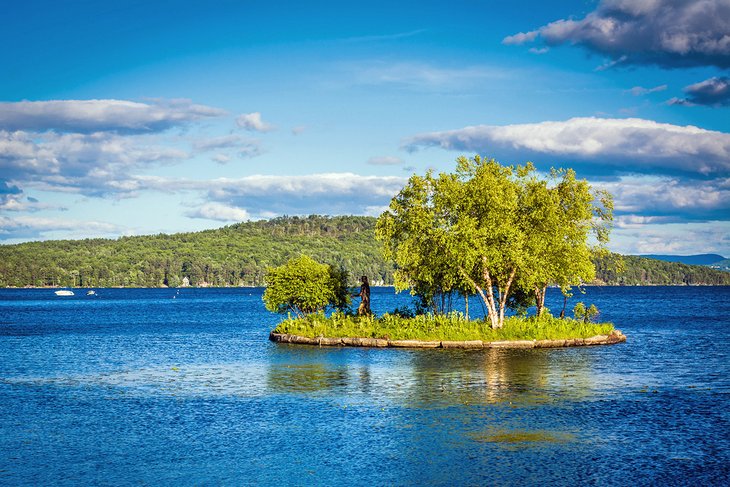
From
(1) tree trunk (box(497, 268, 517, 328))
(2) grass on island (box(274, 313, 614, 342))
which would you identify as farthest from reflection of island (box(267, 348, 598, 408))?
(1) tree trunk (box(497, 268, 517, 328))

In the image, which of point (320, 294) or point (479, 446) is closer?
point (479, 446)

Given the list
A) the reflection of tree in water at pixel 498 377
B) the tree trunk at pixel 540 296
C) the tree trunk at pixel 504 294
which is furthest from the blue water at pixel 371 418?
the tree trunk at pixel 540 296

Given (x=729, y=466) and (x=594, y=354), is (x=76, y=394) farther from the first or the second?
(x=594, y=354)

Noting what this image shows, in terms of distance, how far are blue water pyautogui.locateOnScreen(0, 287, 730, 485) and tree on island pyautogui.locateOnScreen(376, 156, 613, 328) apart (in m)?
8.00

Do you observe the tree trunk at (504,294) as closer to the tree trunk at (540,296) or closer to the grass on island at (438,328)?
the grass on island at (438,328)

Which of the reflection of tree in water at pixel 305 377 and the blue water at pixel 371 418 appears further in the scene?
the reflection of tree in water at pixel 305 377

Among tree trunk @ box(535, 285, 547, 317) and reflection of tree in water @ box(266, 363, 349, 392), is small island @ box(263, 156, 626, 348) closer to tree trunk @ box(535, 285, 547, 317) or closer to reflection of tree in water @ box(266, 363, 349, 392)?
tree trunk @ box(535, 285, 547, 317)

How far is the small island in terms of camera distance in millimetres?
65688

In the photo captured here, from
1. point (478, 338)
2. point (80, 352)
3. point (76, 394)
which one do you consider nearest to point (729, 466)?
point (76, 394)

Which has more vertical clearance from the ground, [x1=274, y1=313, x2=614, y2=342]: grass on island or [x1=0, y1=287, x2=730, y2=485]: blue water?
[x1=274, y1=313, x2=614, y2=342]: grass on island

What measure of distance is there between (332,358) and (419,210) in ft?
50.9

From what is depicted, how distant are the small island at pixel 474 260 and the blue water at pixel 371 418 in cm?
494

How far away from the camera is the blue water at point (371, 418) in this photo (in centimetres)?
2656

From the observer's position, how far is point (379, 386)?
44.5 meters
